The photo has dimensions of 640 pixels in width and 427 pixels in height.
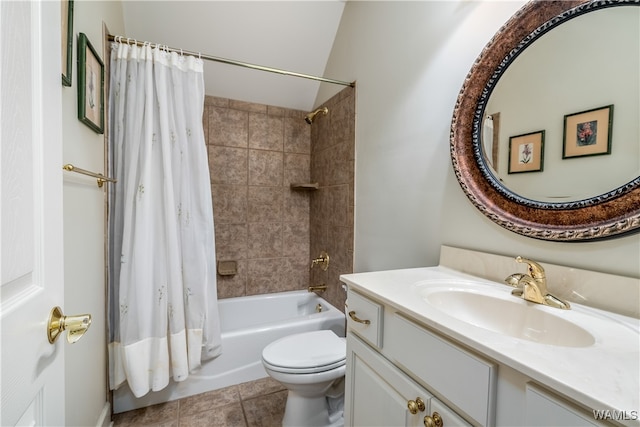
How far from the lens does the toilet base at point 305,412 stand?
1.37 m

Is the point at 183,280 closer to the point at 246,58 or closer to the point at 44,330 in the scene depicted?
the point at 44,330

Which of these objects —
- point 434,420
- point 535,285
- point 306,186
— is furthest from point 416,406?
point 306,186

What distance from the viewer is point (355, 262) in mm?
1884

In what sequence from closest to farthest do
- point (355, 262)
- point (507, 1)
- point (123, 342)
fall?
1. point (507, 1)
2. point (123, 342)
3. point (355, 262)

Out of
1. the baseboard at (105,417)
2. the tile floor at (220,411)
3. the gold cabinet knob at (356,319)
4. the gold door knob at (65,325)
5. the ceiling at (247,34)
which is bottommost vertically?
the tile floor at (220,411)

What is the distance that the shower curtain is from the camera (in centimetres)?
141

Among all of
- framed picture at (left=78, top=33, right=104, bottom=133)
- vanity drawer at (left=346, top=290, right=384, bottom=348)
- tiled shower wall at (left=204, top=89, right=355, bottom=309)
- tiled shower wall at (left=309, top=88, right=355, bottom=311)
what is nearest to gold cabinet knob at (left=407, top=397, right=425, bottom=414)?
vanity drawer at (left=346, top=290, right=384, bottom=348)

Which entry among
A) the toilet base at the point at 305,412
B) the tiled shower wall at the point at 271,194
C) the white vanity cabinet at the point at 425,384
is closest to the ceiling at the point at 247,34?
the tiled shower wall at the point at 271,194

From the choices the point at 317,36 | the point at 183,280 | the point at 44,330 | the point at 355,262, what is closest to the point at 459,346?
the point at 44,330

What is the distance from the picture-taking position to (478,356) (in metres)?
0.56

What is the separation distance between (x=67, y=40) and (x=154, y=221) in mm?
843

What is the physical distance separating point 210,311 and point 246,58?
189cm

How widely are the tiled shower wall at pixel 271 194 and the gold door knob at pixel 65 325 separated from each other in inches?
65.9

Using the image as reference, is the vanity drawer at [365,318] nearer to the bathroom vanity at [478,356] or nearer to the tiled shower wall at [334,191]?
the bathroom vanity at [478,356]
